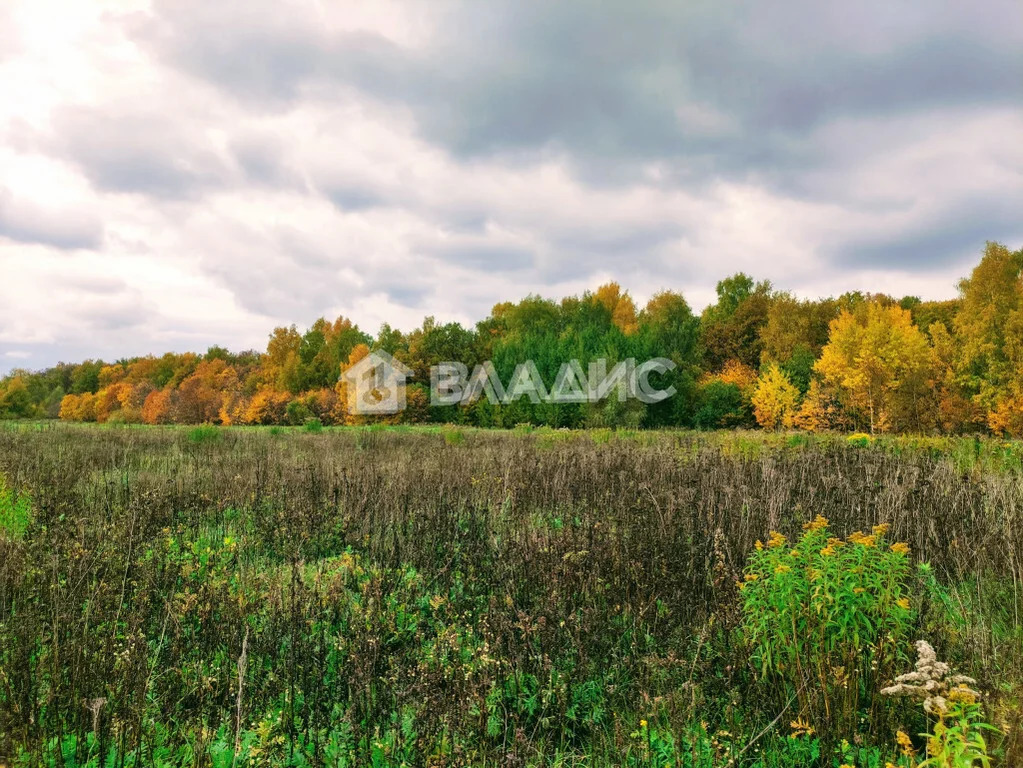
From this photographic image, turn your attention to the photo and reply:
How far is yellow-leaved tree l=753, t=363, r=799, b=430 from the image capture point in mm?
35344

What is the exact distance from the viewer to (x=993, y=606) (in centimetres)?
449

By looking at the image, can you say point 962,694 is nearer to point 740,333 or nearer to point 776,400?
point 776,400

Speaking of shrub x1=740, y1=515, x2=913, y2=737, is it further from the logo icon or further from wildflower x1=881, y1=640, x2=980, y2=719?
the logo icon

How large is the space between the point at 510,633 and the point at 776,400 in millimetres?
36876

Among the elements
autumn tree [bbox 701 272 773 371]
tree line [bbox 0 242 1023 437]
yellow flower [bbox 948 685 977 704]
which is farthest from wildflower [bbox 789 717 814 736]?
autumn tree [bbox 701 272 773 371]

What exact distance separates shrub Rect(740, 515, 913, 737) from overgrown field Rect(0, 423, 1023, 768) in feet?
→ 0.06

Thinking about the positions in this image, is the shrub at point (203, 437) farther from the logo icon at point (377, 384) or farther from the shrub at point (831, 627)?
the logo icon at point (377, 384)

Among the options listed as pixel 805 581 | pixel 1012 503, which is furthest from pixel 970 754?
pixel 1012 503

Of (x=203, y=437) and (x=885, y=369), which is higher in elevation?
(x=885, y=369)

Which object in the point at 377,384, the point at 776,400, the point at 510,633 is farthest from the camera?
the point at 377,384

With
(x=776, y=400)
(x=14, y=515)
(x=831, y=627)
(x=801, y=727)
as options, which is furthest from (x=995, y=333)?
(x=14, y=515)

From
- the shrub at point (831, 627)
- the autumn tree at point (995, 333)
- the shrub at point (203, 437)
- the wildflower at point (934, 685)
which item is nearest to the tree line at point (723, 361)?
the autumn tree at point (995, 333)

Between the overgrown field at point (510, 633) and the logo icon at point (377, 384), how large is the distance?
35667 millimetres

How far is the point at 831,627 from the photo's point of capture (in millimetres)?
3271
